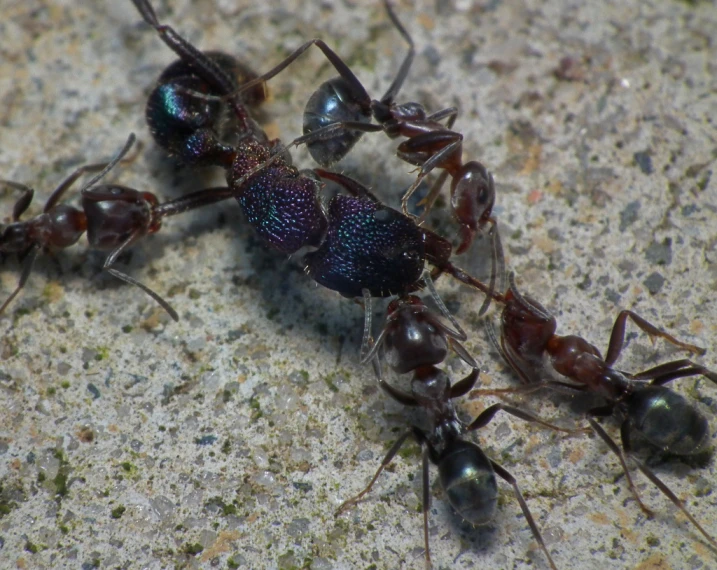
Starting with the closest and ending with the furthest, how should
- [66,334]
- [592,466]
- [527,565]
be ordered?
[527,565], [592,466], [66,334]

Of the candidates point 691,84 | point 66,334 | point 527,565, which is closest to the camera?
point 527,565

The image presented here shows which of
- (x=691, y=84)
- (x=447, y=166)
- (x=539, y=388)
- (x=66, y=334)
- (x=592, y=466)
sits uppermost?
(x=691, y=84)

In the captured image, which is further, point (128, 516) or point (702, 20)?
point (702, 20)

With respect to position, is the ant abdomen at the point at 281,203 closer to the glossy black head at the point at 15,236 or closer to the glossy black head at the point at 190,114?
the glossy black head at the point at 190,114

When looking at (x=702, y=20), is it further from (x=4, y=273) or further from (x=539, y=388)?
(x=4, y=273)

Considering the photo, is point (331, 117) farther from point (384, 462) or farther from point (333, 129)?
point (384, 462)

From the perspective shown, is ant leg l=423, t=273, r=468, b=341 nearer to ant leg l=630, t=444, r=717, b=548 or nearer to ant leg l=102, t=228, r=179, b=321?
ant leg l=630, t=444, r=717, b=548

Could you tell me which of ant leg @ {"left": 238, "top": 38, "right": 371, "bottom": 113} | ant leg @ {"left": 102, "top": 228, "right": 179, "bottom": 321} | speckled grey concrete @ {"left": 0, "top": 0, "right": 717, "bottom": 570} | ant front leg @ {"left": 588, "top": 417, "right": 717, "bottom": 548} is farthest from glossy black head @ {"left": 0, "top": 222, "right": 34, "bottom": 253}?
ant front leg @ {"left": 588, "top": 417, "right": 717, "bottom": 548}

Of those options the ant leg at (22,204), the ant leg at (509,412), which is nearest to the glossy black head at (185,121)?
the ant leg at (22,204)

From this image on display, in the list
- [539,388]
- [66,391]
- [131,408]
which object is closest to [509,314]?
[539,388]
